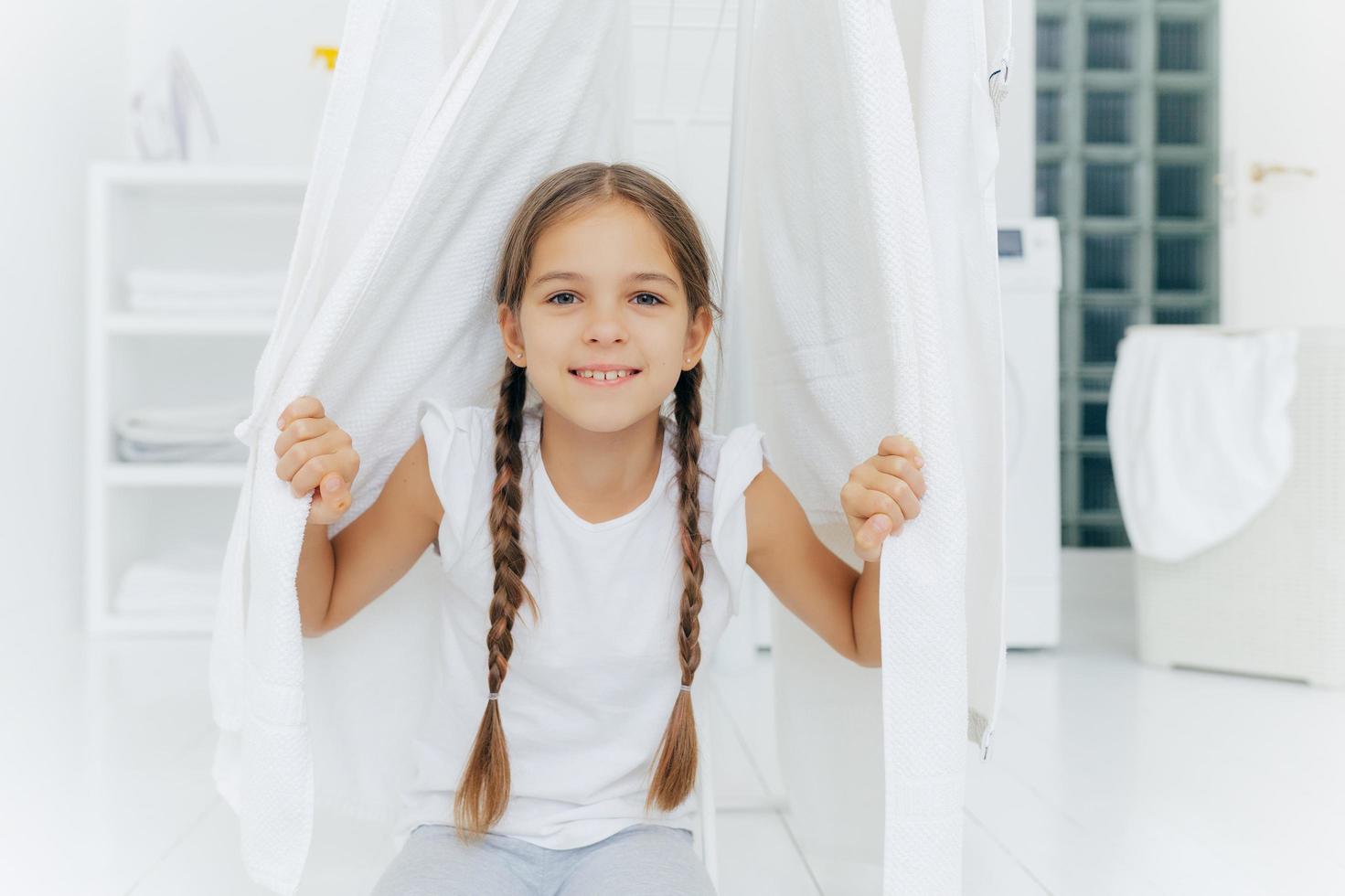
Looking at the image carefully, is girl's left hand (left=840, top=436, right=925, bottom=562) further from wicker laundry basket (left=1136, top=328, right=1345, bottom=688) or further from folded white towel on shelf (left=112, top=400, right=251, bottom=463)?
folded white towel on shelf (left=112, top=400, right=251, bottom=463)

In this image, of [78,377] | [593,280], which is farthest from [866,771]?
[78,377]

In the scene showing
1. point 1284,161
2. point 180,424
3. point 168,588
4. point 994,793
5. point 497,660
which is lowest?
point 994,793

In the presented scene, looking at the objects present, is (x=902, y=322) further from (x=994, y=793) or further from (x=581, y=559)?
(x=994, y=793)

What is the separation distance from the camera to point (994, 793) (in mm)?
1424

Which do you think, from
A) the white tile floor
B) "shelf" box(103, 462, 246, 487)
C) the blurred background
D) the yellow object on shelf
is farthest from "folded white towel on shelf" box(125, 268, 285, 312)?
the white tile floor

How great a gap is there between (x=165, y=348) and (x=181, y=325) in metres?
0.42

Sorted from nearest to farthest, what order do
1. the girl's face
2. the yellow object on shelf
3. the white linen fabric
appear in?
the white linen fabric → the girl's face → the yellow object on shelf

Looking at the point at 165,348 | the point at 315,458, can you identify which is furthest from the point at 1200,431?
the point at 165,348

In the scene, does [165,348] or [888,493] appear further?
[165,348]

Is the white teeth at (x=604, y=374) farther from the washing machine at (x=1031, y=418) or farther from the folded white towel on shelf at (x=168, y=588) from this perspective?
the folded white towel on shelf at (x=168, y=588)

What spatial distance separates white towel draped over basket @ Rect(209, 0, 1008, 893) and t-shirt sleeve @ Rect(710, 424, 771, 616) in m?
0.10

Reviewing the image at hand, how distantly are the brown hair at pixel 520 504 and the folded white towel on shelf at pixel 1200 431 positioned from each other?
1420 mm

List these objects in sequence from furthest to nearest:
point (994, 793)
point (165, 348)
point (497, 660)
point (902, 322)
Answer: point (165, 348) → point (994, 793) → point (497, 660) → point (902, 322)

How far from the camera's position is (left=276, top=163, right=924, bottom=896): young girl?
96 cm
